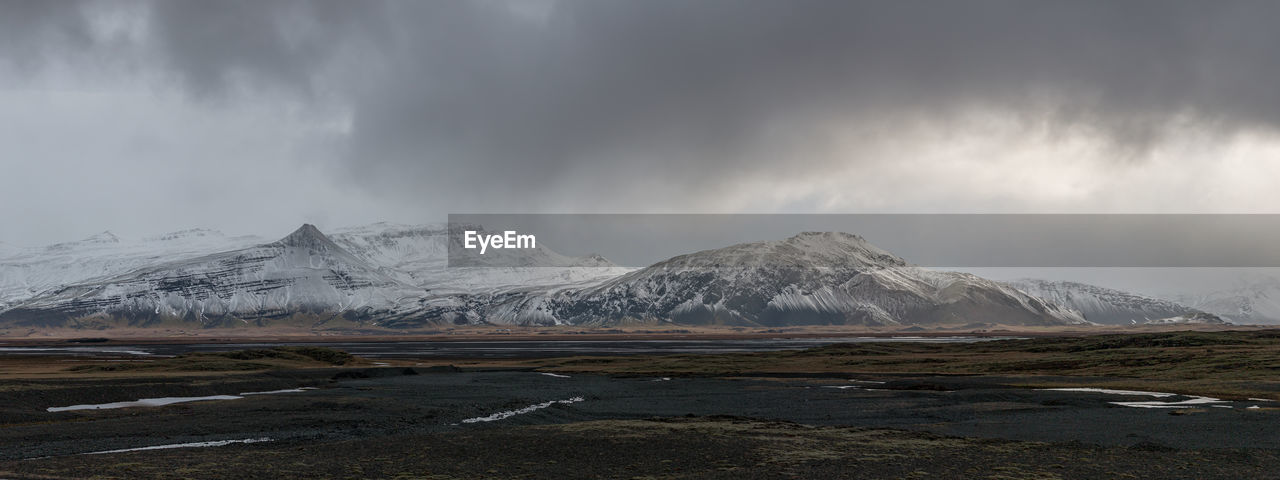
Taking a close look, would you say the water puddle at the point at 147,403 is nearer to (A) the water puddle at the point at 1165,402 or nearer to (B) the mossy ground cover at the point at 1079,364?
(B) the mossy ground cover at the point at 1079,364

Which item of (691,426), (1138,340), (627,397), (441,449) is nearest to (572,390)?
(627,397)

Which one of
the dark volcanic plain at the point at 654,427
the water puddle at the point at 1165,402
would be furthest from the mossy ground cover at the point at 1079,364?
the water puddle at the point at 1165,402

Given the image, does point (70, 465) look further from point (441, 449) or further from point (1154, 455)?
point (1154, 455)

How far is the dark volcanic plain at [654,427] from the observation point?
30344 millimetres

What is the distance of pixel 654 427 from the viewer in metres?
42.6

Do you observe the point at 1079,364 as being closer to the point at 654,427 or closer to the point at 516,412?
the point at 516,412

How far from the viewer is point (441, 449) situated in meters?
35.2

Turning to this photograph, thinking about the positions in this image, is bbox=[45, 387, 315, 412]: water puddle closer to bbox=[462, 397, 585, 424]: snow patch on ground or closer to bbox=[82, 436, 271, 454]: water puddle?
bbox=[82, 436, 271, 454]: water puddle

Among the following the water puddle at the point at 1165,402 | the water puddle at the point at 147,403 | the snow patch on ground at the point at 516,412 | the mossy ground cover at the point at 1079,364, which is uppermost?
the water puddle at the point at 147,403

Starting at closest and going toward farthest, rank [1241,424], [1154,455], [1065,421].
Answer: [1154,455], [1241,424], [1065,421]

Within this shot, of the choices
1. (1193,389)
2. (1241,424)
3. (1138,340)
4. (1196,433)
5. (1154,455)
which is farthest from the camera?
(1138,340)

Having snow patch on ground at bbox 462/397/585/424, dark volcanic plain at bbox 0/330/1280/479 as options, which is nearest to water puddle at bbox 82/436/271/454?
dark volcanic plain at bbox 0/330/1280/479

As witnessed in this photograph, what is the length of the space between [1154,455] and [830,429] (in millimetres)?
13421

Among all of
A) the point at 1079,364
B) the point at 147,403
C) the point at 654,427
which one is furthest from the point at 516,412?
the point at 1079,364
